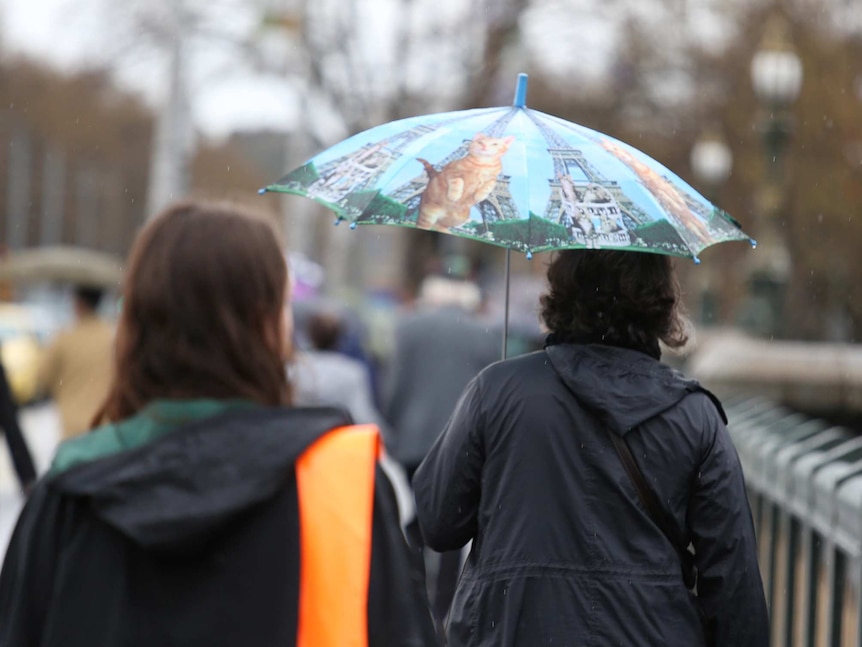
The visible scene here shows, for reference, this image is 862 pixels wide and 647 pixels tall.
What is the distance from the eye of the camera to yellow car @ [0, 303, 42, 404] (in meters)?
20.8

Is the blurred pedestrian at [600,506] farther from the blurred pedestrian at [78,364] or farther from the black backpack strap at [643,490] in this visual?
the blurred pedestrian at [78,364]

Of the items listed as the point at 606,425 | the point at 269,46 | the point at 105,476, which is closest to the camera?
the point at 105,476

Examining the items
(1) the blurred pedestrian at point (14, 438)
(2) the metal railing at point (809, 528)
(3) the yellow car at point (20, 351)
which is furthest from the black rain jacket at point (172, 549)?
(3) the yellow car at point (20, 351)

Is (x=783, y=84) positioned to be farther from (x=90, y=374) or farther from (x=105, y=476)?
(x=105, y=476)

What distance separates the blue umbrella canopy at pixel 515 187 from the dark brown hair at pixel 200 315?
3.44ft

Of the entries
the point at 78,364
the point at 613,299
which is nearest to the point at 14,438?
the point at 613,299

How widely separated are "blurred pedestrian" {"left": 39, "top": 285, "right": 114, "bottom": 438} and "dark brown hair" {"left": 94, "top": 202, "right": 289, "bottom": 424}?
5127 mm

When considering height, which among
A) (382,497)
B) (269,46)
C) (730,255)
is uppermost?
(269,46)

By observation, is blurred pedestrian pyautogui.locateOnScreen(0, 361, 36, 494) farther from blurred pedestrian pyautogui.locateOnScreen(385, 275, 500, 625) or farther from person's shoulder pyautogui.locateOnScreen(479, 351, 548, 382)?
blurred pedestrian pyautogui.locateOnScreen(385, 275, 500, 625)

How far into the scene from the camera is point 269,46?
78.8 ft

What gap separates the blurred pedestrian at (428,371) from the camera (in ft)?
23.8

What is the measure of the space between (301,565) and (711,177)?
20.9 meters

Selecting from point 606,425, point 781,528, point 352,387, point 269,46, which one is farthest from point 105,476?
point 269,46

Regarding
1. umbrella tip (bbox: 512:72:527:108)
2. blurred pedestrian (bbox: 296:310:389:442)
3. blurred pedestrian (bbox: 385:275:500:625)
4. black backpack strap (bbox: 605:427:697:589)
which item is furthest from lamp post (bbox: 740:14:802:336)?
black backpack strap (bbox: 605:427:697:589)
